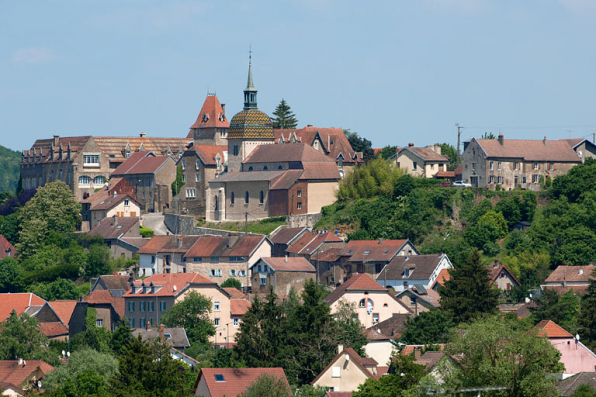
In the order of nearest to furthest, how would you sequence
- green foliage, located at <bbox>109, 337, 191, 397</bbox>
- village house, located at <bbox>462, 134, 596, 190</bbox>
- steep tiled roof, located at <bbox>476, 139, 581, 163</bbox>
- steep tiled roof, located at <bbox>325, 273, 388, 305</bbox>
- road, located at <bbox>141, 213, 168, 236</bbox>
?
green foliage, located at <bbox>109, 337, 191, 397</bbox> → steep tiled roof, located at <bbox>325, 273, 388, 305</bbox> → village house, located at <bbox>462, 134, 596, 190</bbox> → steep tiled roof, located at <bbox>476, 139, 581, 163</bbox> → road, located at <bbox>141, 213, 168, 236</bbox>

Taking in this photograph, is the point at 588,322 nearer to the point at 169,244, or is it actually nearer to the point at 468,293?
the point at 468,293

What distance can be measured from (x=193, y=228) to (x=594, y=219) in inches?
1213

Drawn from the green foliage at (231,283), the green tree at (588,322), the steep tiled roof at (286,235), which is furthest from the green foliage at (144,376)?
the steep tiled roof at (286,235)

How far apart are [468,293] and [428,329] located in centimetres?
607

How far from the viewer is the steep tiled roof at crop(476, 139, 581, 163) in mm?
93938

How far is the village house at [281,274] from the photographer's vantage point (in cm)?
8788

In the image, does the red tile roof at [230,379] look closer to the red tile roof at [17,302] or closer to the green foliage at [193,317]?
the green foliage at [193,317]

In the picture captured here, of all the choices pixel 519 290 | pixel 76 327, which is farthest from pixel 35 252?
pixel 519 290

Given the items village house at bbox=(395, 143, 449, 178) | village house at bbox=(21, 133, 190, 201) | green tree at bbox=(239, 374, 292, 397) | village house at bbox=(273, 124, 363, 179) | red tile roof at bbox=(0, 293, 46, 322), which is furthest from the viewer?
village house at bbox=(21, 133, 190, 201)

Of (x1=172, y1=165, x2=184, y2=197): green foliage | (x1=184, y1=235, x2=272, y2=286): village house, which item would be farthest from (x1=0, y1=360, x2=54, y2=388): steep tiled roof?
(x1=172, y1=165, x2=184, y2=197): green foliage

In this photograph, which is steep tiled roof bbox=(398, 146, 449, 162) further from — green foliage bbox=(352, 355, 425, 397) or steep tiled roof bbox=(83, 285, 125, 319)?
green foliage bbox=(352, 355, 425, 397)

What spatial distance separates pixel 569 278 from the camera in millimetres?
81750

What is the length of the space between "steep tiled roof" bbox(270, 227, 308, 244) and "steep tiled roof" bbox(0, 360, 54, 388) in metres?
30.5

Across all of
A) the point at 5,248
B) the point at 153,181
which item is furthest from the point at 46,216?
the point at 153,181
